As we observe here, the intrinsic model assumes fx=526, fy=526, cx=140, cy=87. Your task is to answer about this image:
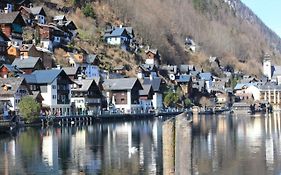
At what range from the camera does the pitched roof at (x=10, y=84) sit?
52781 mm

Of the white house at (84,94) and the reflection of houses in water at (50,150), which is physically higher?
the white house at (84,94)

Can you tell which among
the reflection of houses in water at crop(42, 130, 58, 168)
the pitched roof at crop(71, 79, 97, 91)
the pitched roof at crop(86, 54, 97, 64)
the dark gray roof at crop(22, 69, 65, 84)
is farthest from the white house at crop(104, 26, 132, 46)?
the reflection of houses in water at crop(42, 130, 58, 168)

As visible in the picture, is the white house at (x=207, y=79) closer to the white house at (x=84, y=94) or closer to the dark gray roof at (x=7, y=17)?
the white house at (x=84, y=94)

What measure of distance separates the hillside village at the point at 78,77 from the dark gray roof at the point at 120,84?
0.04 metres

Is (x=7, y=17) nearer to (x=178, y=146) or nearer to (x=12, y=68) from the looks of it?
(x=12, y=68)

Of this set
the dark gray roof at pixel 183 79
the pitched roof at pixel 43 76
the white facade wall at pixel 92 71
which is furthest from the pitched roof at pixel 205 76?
the pitched roof at pixel 43 76

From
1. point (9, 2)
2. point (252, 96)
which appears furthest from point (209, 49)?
point (9, 2)

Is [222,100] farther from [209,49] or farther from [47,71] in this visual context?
[47,71]

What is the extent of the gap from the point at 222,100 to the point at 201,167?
295 ft

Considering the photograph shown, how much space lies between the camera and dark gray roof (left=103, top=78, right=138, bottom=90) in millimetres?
74312

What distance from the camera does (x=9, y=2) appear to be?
79.9m

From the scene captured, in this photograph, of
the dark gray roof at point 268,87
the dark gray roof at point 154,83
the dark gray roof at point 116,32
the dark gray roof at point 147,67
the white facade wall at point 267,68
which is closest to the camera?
the dark gray roof at point 154,83

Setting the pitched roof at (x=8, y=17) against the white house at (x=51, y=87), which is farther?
the pitched roof at (x=8, y=17)

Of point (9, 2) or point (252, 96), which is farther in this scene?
point (252, 96)
